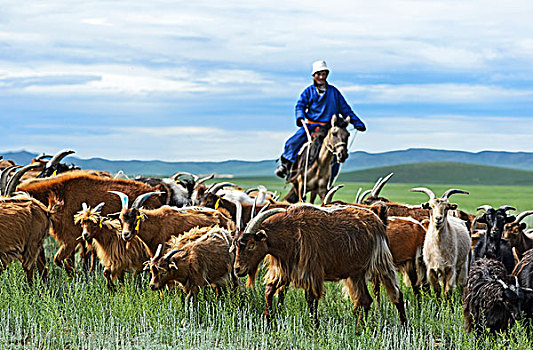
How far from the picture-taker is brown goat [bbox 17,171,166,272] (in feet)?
35.9

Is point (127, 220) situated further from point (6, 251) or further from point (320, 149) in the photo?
point (320, 149)

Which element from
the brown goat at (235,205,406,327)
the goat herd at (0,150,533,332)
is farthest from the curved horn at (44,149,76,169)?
the brown goat at (235,205,406,327)

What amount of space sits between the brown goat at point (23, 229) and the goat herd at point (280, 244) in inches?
0.6

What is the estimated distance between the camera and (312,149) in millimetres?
14242

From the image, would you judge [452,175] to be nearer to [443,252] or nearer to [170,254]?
[443,252]

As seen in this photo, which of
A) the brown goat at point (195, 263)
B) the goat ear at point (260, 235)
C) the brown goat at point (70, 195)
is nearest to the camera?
the goat ear at point (260, 235)

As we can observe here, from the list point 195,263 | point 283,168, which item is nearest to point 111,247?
point 195,263

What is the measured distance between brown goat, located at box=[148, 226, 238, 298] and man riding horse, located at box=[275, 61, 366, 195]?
19.2 feet

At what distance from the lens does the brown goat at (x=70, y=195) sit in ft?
35.9

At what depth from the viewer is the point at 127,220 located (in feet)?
30.9

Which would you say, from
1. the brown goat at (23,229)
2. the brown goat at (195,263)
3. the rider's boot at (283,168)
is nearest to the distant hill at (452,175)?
the rider's boot at (283,168)

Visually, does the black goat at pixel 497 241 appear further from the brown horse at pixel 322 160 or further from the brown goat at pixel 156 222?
the brown horse at pixel 322 160

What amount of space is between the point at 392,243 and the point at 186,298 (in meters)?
3.58

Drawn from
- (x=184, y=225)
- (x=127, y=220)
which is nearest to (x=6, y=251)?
(x=127, y=220)
